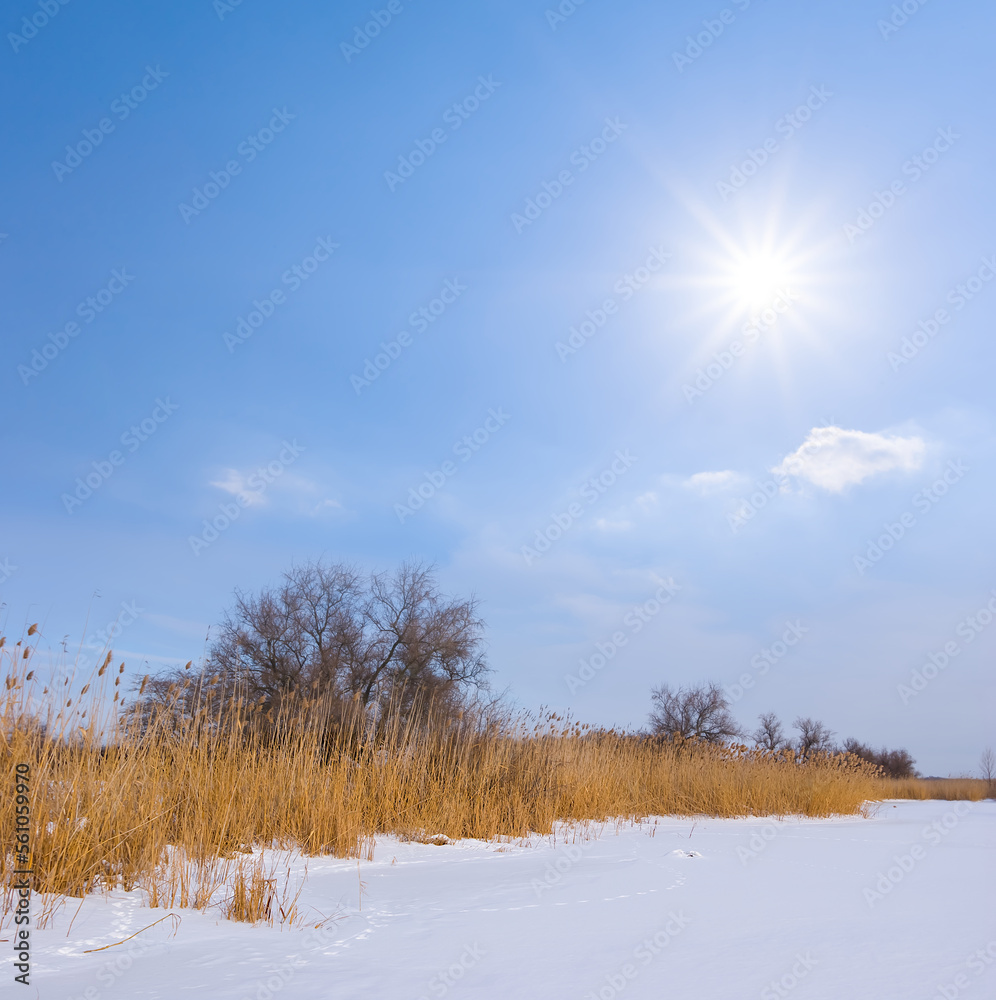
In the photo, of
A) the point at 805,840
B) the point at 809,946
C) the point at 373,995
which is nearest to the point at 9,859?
the point at 373,995

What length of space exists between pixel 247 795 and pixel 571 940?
11.9ft

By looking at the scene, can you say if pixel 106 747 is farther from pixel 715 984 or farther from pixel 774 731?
pixel 774 731

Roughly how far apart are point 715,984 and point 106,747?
4.06 m

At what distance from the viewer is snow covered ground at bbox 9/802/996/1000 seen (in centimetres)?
226

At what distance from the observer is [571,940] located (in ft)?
9.41

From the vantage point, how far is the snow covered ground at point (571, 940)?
2258 millimetres

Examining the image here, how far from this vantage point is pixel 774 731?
1718 inches

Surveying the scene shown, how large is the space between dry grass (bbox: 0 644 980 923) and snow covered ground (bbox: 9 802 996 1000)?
0.26 m
